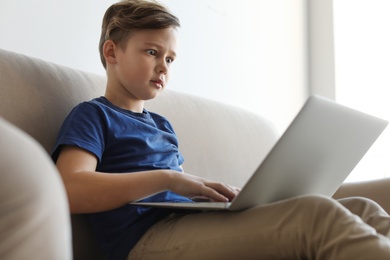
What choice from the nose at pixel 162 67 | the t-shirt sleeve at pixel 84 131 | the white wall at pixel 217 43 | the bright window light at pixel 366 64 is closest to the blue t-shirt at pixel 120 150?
the t-shirt sleeve at pixel 84 131

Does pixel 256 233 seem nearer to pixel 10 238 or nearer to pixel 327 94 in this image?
pixel 10 238

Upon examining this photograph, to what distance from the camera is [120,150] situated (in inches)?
49.7

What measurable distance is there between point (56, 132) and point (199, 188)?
0.36 metres

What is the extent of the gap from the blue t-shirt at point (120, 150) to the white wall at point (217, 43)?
0.47 meters

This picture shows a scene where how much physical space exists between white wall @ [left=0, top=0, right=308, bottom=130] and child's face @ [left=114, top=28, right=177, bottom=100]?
1.33 ft

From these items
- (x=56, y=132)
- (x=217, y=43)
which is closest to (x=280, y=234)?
(x=56, y=132)

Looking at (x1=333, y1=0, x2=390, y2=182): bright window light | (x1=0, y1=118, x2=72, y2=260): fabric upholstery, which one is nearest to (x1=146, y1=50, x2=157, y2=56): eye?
(x1=0, y1=118, x2=72, y2=260): fabric upholstery

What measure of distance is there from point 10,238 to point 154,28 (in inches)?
36.6

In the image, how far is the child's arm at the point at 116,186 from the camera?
109cm

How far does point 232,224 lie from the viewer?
1014 millimetres

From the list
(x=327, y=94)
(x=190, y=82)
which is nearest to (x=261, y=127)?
(x=190, y=82)

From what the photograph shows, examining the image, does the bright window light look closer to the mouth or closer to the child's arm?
the mouth

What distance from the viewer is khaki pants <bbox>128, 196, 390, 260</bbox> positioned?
883 mm

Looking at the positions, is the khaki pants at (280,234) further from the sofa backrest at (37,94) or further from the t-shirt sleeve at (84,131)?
the sofa backrest at (37,94)
